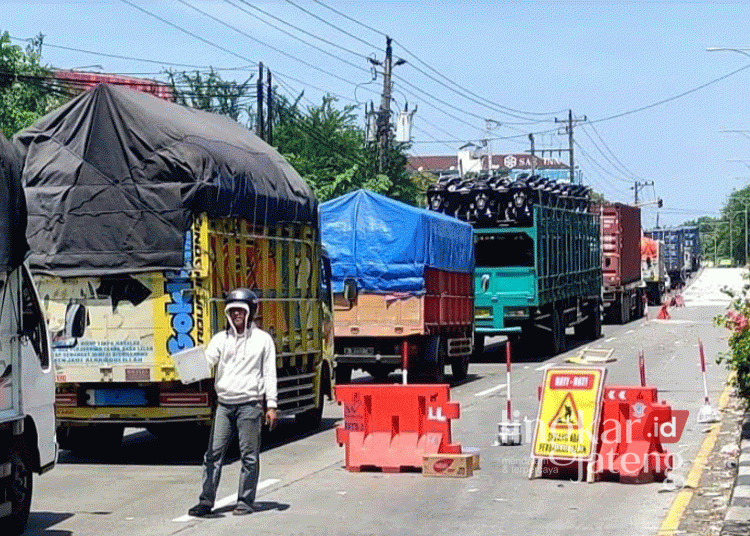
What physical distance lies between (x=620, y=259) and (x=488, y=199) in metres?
19.2

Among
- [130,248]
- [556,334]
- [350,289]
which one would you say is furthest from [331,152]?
[130,248]

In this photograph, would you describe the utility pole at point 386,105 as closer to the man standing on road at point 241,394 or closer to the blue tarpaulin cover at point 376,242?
the blue tarpaulin cover at point 376,242

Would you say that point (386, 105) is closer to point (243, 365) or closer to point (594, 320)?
point (594, 320)

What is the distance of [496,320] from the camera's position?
32938 millimetres

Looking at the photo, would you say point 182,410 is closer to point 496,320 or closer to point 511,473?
point 511,473

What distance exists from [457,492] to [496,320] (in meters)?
19.3

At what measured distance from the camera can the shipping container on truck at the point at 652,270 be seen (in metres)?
66.8

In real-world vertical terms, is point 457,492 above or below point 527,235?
below

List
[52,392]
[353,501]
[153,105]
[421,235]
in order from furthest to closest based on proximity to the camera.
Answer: [421,235] → [153,105] → [353,501] → [52,392]

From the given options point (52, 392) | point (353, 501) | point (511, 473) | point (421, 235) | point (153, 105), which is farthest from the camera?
point (421, 235)

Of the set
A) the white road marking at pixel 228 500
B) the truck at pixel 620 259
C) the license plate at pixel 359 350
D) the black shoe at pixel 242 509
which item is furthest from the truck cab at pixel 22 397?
the truck at pixel 620 259

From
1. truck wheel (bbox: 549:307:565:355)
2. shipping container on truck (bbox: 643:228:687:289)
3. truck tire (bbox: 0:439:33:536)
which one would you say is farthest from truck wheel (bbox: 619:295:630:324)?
truck tire (bbox: 0:439:33:536)

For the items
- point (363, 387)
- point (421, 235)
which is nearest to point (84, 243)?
point (363, 387)

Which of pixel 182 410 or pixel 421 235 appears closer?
pixel 182 410
